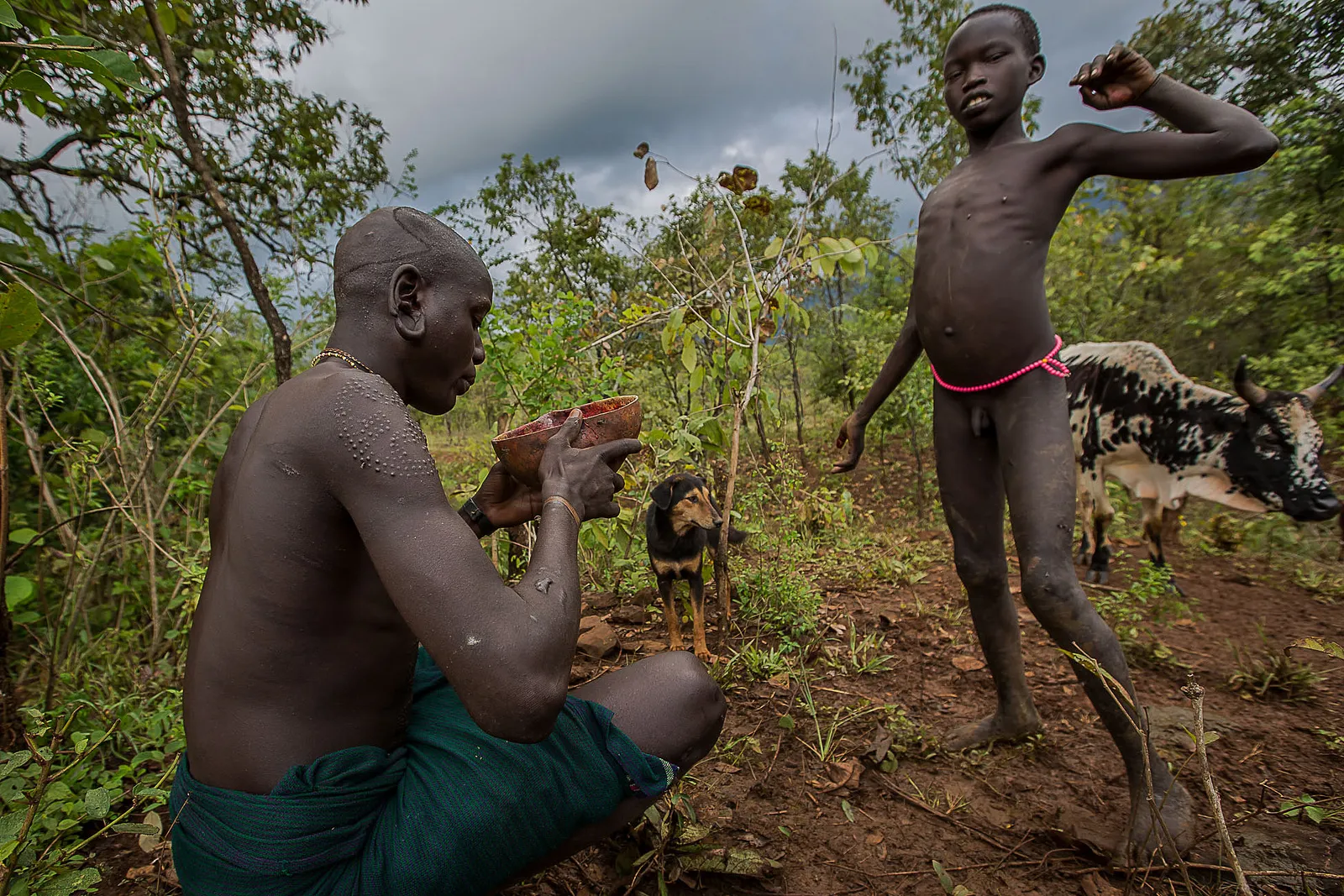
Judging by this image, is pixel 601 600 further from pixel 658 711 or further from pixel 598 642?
pixel 658 711

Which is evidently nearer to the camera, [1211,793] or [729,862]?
[1211,793]

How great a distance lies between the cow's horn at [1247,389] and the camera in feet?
10.9

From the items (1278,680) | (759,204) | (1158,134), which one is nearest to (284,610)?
(759,204)

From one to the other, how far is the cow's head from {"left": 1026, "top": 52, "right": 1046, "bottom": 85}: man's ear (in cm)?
215

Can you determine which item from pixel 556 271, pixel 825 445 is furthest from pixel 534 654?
pixel 556 271

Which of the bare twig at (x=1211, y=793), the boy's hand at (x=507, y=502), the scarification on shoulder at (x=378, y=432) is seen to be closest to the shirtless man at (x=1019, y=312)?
the bare twig at (x=1211, y=793)

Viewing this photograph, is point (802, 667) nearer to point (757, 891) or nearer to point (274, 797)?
point (757, 891)

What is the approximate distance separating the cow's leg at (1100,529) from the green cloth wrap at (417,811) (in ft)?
12.8

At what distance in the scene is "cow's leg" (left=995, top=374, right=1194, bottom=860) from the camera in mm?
1862

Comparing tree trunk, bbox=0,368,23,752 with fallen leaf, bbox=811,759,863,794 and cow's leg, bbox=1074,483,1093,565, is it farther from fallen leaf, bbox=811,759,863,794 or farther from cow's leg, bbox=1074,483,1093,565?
cow's leg, bbox=1074,483,1093,565

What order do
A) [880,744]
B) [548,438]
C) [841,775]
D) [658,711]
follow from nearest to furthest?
[548,438] → [658,711] → [841,775] → [880,744]

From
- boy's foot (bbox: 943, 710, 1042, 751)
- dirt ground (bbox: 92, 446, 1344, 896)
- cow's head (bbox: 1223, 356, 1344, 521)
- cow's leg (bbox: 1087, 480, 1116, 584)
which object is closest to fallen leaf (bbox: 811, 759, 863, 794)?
dirt ground (bbox: 92, 446, 1344, 896)

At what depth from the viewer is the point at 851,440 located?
280 centimetres

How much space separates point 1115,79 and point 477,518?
2.30 metres
